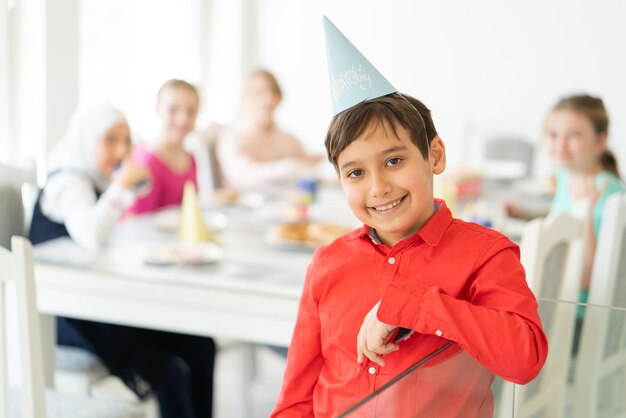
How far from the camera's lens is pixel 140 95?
3.32m

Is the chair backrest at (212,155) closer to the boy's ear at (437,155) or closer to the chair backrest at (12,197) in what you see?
the chair backrest at (12,197)

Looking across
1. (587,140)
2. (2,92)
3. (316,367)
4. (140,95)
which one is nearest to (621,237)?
(587,140)

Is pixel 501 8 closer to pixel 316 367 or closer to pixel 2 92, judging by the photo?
pixel 2 92

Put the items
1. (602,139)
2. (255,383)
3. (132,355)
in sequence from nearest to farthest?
(132,355), (602,139), (255,383)

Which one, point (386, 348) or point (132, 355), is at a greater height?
point (386, 348)

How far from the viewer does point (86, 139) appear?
6.26 feet

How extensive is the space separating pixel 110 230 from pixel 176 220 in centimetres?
30

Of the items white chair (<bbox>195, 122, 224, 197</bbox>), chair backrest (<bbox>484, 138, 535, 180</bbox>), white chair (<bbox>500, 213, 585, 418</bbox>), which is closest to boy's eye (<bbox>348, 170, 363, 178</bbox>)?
white chair (<bbox>500, 213, 585, 418</bbox>)

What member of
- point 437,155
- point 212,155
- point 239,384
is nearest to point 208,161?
point 212,155

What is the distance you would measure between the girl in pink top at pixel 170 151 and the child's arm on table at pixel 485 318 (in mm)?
1723

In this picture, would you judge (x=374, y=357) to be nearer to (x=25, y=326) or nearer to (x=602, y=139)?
(x=25, y=326)

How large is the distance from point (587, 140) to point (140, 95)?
6.63 feet

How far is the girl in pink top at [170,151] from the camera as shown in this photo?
2.42 meters

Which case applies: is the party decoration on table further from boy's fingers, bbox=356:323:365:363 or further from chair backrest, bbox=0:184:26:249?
boy's fingers, bbox=356:323:365:363
